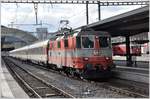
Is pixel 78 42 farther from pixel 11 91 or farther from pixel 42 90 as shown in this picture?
pixel 11 91

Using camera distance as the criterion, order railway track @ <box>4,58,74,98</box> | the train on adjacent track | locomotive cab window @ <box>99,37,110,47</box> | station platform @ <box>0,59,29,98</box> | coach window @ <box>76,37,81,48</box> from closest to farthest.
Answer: station platform @ <box>0,59,29,98</box> < railway track @ <box>4,58,74,98</box> < the train on adjacent track < coach window @ <box>76,37,81,48</box> < locomotive cab window @ <box>99,37,110,47</box>

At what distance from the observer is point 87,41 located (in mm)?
23641

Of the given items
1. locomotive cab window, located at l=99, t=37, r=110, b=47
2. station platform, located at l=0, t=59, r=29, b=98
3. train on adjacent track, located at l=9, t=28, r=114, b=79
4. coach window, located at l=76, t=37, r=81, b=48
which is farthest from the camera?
locomotive cab window, located at l=99, t=37, r=110, b=47

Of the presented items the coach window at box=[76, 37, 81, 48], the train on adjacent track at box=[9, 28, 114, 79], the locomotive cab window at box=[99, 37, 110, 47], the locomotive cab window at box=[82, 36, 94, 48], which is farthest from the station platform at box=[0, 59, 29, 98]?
the locomotive cab window at box=[99, 37, 110, 47]

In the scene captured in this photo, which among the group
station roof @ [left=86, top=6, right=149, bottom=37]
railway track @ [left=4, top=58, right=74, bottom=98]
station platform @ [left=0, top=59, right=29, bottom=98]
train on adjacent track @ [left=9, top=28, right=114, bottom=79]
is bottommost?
railway track @ [left=4, top=58, right=74, bottom=98]

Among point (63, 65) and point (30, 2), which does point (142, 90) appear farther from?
point (30, 2)

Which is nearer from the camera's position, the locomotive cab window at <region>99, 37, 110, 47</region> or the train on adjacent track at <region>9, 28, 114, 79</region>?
the train on adjacent track at <region>9, 28, 114, 79</region>

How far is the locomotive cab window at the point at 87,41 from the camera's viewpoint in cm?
2348

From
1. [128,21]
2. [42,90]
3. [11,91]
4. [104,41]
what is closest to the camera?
[11,91]

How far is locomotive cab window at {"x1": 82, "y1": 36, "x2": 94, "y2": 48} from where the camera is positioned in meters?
23.5

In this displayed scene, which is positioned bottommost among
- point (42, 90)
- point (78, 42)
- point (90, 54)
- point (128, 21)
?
point (42, 90)

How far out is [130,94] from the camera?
16.4m

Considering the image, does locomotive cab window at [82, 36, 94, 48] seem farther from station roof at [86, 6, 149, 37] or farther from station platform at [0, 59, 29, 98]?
station platform at [0, 59, 29, 98]

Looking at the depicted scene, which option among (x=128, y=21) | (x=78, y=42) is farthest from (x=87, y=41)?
(x=128, y=21)
